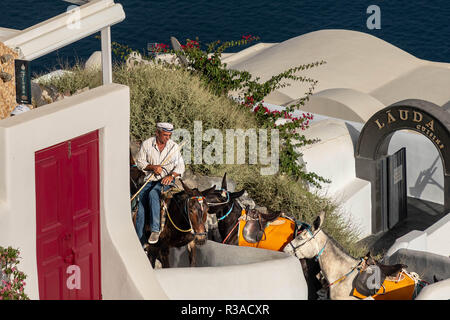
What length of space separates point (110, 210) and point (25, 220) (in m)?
1.53

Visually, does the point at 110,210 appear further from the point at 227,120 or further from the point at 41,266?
the point at 227,120

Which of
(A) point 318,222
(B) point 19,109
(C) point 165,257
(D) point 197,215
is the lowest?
(C) point 165,257

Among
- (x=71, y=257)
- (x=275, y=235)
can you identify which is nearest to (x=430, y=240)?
(x=275, y=235)

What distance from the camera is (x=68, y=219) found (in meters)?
12.4

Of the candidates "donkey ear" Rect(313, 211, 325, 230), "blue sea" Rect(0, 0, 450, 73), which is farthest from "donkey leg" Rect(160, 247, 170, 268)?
"blue sea" Rect(0, 0, 450, 73)

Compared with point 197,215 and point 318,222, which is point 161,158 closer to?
point 197,215

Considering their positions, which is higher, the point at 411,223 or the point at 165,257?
the point at 165,257

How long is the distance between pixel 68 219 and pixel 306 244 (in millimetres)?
4871

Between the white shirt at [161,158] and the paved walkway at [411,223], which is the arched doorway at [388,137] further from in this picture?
the white shirt at [161,158]

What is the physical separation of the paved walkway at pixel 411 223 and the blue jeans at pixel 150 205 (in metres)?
8.94

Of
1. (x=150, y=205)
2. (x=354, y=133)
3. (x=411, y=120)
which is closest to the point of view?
(x=150, y=205)

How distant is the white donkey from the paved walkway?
708cm

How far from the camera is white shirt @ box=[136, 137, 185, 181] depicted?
1569cm

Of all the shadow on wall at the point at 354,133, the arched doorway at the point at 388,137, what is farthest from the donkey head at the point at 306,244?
the shadow on wall at the point at 354,133
